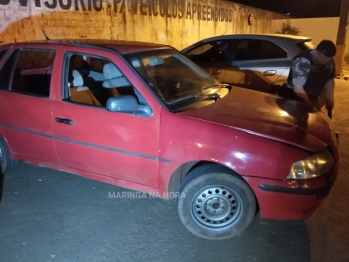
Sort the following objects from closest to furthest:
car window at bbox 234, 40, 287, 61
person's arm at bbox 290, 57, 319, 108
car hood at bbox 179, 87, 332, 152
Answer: car hood at bbox 179, 87, 332, 152 < person's arm at bbox 290, 57, 319, 108 < car window at bbox 234, 40, 287, 61

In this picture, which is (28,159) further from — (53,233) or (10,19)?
(10,19)

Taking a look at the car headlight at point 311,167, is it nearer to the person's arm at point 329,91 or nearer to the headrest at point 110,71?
the headrest at point 110,71

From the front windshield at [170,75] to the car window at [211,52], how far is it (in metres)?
A: 2.91

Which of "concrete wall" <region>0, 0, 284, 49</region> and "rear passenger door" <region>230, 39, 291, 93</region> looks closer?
"rear passenger door" <region>230, 39, 291, 93</region>

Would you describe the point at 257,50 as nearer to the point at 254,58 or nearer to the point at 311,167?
the point at 254,58

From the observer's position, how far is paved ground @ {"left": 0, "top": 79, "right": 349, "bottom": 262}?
2.77 meters

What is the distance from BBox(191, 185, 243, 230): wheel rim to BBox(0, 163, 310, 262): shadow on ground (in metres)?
0.18

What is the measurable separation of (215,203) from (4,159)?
2696 millimetres

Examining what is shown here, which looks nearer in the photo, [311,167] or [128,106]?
[311,167]

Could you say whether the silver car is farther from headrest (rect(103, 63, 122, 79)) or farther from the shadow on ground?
the shadow on ground

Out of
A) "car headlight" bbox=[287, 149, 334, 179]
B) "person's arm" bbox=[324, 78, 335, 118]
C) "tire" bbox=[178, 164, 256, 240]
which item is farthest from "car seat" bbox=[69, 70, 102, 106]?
"person's arm" bbox=[324, 78, 335, 118]

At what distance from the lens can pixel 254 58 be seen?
6.32 metres

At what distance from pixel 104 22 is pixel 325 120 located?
21.1 feet

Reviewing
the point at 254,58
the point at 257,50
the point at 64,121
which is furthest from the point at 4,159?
the point at 257,50
